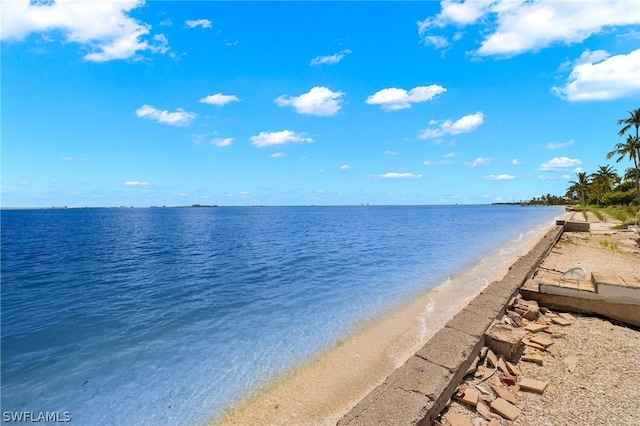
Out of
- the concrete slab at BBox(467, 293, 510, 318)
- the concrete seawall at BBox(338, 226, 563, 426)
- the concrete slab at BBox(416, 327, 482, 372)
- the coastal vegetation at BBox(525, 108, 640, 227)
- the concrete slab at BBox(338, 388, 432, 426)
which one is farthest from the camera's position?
the coastal vegetation at BBox(525, 108, 640, 227)

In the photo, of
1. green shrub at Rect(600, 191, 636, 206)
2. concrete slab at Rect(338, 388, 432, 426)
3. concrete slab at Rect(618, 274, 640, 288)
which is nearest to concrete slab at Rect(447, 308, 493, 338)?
concrete slab at Rect(338, 388, 432, 426)

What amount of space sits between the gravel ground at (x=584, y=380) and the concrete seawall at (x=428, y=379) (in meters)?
0.36

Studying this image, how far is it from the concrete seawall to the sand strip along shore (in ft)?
0.37

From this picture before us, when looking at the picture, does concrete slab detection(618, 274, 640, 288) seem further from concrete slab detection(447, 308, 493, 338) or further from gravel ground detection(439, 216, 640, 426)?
concrete slab detection(447, 308, 493, 338)

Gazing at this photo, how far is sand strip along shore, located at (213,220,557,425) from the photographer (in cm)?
481

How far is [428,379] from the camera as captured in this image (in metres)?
4.09

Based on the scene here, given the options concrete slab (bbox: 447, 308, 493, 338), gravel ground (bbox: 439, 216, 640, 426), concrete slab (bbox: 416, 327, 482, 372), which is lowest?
gravel ground (bbox: 439, 216, 640, 426)

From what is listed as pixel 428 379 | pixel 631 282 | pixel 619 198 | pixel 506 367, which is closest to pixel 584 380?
pixel 506 367

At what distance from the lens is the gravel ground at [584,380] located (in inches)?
147

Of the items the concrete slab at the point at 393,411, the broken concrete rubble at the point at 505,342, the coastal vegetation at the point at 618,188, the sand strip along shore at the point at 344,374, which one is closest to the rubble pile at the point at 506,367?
the broken concrete rubble at the point at 505,342

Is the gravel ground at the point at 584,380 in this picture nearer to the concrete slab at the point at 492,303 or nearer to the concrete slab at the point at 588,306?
the concrete slab at the point at 588,306

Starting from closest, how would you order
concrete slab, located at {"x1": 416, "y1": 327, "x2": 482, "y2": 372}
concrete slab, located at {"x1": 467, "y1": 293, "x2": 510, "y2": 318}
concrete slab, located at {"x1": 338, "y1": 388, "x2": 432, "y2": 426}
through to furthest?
concrete slab, located at {"x1": 338, "y1": 388, "x2": 432, "y2": 426}, concrete slab, located at {"x1": 416, "y1": 327, "x2": 482, "y2": 372}, concrete slab, located at {"x1": 467, "y1": 293, "x2": 510, "y2": 318}

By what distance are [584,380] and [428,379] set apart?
2.46m

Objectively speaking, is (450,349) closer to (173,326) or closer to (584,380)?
(584,380)
